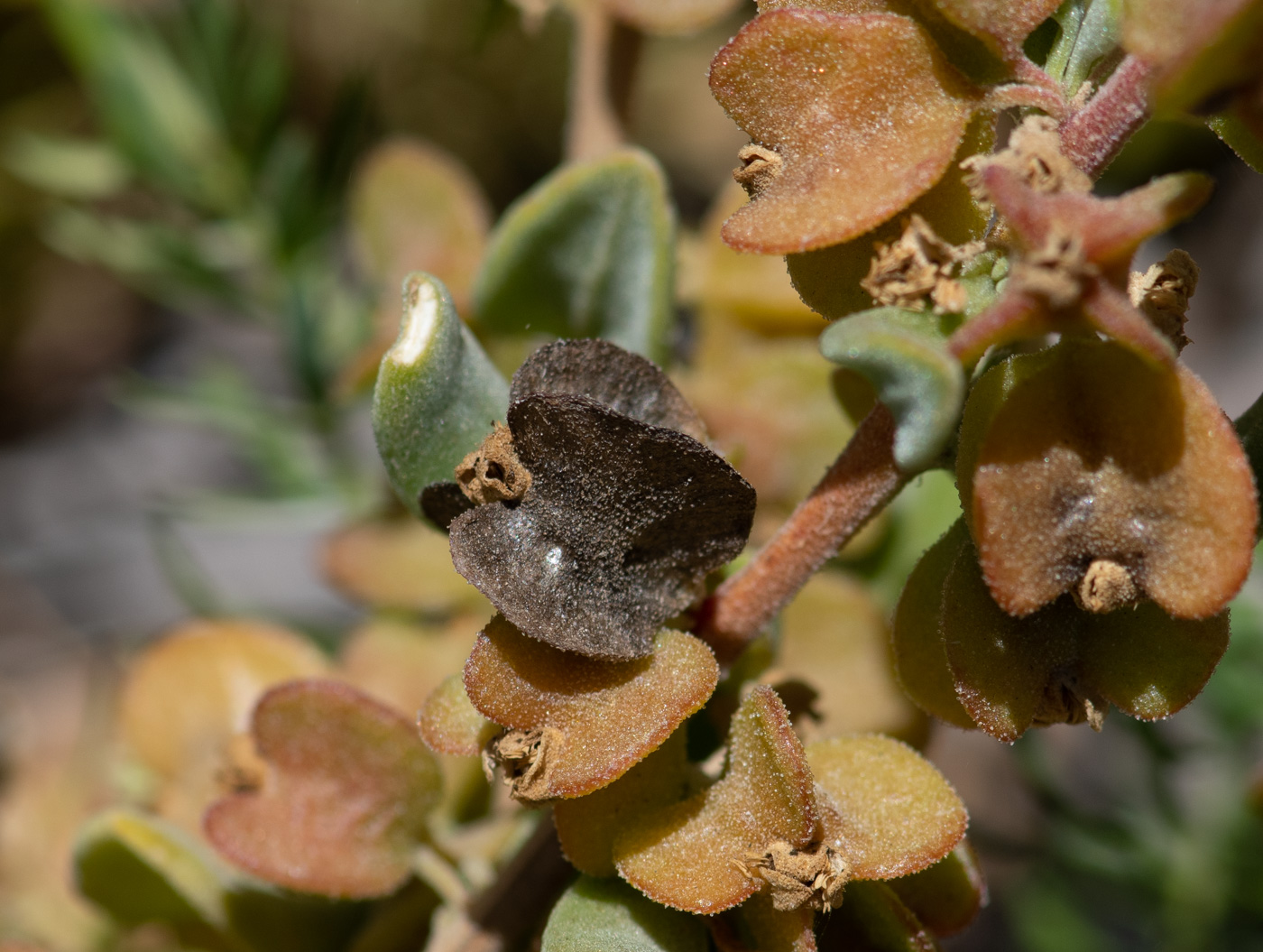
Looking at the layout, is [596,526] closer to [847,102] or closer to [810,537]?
[810,537]

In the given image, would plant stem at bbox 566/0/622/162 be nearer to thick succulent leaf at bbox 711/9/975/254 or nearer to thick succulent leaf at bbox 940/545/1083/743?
thick succulent leaf at bbox 711/9/975/254

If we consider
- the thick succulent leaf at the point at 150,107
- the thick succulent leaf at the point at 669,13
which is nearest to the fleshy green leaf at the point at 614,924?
the thick succulent leaf at the point at 669,13

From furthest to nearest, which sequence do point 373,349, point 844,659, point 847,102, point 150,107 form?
point 150,107
point 373,349
point 844,659
point 847,102

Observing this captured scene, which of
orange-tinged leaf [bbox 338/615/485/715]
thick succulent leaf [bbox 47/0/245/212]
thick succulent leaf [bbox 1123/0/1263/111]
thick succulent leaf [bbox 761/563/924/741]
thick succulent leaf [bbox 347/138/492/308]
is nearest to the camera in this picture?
thick succulent leaf [bbox 1123/0/1263/111]

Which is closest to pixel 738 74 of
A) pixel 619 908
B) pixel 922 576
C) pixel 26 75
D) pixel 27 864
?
pixel 922 576

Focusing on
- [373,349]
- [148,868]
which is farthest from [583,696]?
[373,349]

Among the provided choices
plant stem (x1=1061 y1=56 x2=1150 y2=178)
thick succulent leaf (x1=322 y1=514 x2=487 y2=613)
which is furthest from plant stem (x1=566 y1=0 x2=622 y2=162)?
plant stem (x1=1061 y1=56 x2=1150 y2=178)
